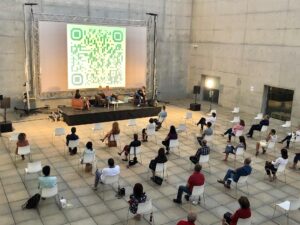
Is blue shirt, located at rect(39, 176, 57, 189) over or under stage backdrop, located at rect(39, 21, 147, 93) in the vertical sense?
under

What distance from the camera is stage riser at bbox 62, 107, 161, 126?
17.6 m

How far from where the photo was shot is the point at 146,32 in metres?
22.4

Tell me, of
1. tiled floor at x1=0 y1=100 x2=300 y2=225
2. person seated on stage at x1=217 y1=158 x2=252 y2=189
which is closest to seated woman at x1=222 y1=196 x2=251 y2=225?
tiled floor at x1=0 y1=100 x2=300 y2=225

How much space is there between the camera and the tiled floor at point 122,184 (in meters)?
8.71

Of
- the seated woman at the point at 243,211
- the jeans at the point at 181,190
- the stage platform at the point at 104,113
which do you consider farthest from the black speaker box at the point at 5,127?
the seated woman at the point at 243,211

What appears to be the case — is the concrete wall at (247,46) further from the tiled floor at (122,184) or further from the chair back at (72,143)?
the chair back at (72,143)

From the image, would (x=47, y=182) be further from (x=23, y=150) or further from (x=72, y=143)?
(x=72, y=143)

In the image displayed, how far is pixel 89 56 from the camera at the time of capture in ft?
66.6

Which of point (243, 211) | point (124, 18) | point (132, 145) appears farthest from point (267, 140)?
point (124, 18)

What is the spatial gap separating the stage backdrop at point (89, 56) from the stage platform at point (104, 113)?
1.98m

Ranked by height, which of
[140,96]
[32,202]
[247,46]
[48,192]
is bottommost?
[32,202]

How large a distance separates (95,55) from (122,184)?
459 inches

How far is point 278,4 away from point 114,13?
10050 mm

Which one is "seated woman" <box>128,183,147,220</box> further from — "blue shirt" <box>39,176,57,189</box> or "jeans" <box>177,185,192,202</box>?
"blue shirt" <box>39,176,57,189</box>
